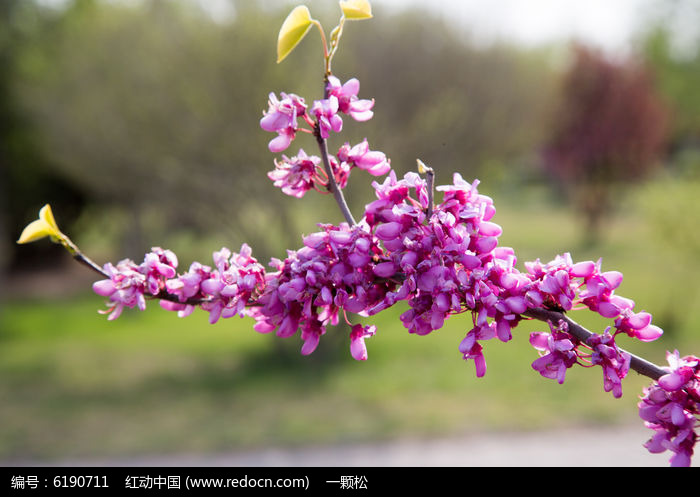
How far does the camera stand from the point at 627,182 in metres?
23.5

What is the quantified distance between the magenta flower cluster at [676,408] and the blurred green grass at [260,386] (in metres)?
5.92

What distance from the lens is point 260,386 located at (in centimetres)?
838

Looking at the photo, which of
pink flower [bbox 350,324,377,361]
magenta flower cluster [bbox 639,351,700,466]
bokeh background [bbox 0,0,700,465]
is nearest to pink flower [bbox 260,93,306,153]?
pink flower [bbox 350,324,377,361]

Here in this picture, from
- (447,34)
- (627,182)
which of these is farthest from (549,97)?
(627,182)

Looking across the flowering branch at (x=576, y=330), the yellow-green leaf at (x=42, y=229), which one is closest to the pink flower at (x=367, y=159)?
the flowering branch at (x=576, y=330)

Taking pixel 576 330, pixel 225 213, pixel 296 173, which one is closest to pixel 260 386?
pixel 225 213

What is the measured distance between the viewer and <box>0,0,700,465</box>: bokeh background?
7.42 m

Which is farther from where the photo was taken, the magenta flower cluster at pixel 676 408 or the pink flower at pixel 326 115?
the pink flower at pixel 326 115

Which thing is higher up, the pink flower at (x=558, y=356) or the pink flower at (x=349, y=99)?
the pink flower at (x=349, y=99)

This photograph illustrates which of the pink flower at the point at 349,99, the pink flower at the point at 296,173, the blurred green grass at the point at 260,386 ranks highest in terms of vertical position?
the blurred green grass at the point at 260,386

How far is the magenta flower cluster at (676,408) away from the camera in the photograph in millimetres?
961

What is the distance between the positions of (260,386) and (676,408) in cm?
775

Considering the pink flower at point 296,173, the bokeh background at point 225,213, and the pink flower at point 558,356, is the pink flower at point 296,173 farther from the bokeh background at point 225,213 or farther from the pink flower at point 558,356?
the bokeh background at point 225,213
